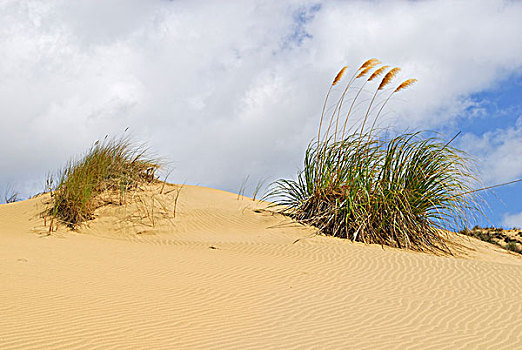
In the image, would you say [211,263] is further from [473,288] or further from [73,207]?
[73,207]

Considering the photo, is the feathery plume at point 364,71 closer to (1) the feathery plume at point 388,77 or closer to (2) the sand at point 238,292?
(1) the feathery plume at point 388,77

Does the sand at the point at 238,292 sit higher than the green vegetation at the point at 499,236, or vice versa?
the green vegetation at the point at 499,236

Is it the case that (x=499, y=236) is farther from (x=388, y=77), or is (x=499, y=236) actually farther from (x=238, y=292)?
(x=238, y=292)

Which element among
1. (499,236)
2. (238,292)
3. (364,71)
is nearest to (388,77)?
(364,71)

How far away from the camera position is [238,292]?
5.82 meters

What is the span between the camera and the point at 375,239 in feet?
32.3

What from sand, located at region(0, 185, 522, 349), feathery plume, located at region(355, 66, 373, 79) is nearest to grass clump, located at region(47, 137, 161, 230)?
sand, located at region(0, 185, 522, 349)

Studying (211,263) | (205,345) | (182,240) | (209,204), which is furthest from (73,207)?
(205,345)

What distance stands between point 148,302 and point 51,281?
1582 millimetres

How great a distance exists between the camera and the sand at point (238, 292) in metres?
4.28

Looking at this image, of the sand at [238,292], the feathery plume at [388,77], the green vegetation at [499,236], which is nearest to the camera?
the sand at [238,292]

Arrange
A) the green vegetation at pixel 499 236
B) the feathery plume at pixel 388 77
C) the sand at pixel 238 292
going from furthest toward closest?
1. the green vegetation at pixel 499 236
2. the feathery plume at pixel 388 77
3. the sand at pixel 238 292

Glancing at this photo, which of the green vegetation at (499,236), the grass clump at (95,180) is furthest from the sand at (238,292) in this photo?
the green vegetation at (499,236)

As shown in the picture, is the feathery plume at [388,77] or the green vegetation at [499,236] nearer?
the feathery plume at [388,77]
